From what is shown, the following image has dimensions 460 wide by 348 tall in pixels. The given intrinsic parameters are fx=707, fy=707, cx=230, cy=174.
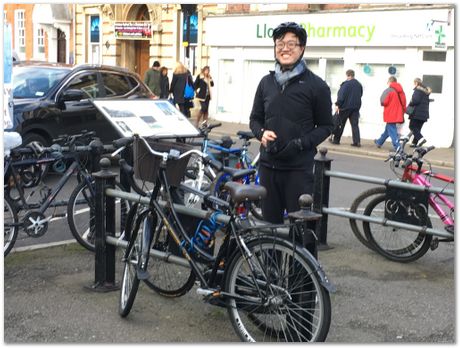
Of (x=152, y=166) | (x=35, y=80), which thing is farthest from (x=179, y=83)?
(x=152, y=166)

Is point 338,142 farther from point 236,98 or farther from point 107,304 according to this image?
point 107,304

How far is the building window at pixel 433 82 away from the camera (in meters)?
19.1

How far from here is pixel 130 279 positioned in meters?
5.04

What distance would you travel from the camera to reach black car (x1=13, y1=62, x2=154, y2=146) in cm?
1036

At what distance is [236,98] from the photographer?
25.7 m

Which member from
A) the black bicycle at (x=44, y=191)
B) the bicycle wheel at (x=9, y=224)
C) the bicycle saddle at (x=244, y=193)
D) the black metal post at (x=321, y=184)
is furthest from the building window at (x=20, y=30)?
the bicycle saddle at (x=244, y=193)

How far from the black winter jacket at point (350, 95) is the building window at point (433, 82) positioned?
2144mm

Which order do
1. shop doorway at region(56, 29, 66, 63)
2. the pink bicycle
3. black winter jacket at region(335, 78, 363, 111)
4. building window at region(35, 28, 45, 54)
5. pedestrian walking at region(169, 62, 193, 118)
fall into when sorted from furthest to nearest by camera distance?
building window at region(35, 28, 45, 54) → shop doorway at region(56, 29, 66, 63) → pedestrian walking at region(169, 62, 193, 118) → black winter jacket at region(335, 78, 363, 111) → the pink bicycle

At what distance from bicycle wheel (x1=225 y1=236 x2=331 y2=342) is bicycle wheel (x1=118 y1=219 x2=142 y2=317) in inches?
32.0

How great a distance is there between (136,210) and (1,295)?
1.12 m

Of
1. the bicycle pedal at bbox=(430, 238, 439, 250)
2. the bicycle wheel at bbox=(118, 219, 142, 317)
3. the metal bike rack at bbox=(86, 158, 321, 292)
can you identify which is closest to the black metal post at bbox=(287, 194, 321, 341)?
the bicycle wheel at bbox=(118, 219, 142, 317)

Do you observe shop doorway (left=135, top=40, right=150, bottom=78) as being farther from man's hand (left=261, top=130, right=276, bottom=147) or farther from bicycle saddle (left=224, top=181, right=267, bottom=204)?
bicycle saddle (left=224, top=181, right=267, bottom=204)

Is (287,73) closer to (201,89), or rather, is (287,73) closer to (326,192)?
(326,192)

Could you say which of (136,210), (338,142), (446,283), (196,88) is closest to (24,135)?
(136,210)
